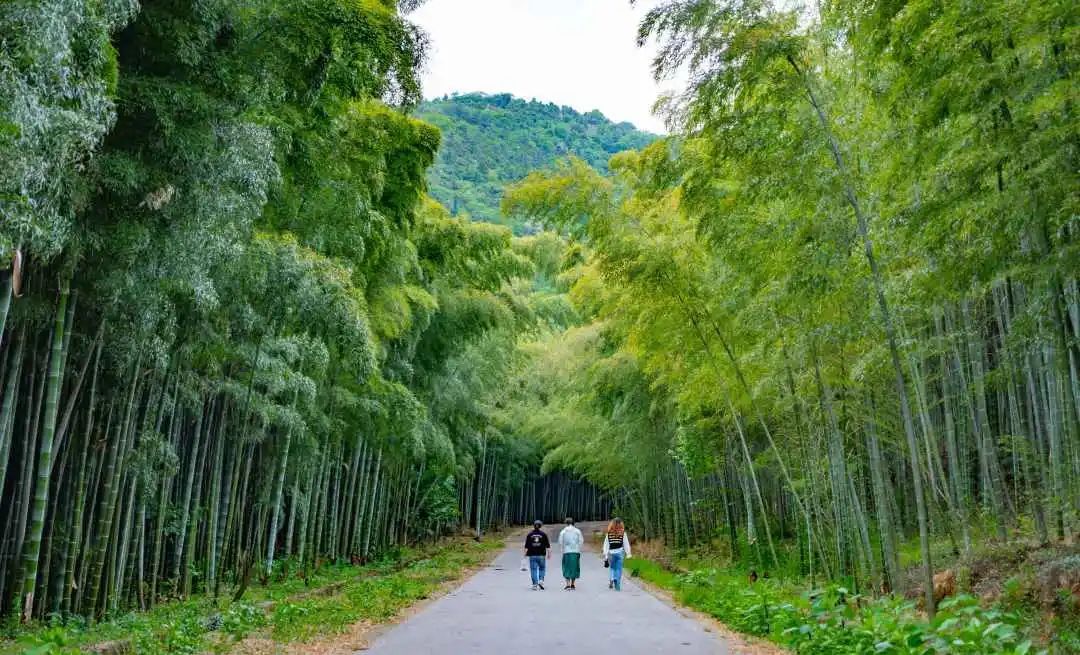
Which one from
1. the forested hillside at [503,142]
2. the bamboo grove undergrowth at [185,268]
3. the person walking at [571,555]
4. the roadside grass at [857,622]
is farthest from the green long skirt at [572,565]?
the forested hillside at [503,142]

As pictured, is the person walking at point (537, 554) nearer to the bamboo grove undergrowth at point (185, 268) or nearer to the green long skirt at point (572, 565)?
the green long skirt at point (572, 565)

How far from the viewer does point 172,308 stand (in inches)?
248

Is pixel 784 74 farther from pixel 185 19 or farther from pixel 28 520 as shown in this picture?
pixel 28 520

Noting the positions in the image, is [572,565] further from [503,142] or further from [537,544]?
[503,142]

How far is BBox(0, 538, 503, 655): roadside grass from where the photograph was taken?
17.4 feet

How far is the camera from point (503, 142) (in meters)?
57.4

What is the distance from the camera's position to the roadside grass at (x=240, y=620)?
5309 mm

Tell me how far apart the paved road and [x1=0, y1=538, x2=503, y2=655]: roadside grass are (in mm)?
513

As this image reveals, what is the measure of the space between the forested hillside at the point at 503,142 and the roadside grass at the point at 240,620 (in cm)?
1994

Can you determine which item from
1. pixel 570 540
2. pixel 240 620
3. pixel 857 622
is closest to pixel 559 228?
pixel 570 540

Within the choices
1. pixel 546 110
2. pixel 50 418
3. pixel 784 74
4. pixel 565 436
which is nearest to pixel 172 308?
pixel 50 418

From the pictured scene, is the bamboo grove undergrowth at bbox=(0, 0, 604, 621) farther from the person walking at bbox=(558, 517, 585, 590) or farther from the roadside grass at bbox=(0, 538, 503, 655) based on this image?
the person walking at bbox=(558, 517, 585, 590)

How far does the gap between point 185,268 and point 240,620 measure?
9.74ft

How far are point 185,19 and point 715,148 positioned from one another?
3.60m
